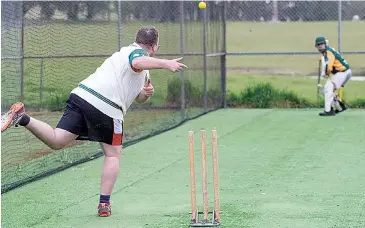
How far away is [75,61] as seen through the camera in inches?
588

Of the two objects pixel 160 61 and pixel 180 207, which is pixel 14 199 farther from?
pixel 160 61

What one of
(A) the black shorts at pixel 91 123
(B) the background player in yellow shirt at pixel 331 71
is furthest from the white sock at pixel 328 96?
(A) the black shorts at pixel 91 123

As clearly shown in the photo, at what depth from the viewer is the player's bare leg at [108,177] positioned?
833 centimetres

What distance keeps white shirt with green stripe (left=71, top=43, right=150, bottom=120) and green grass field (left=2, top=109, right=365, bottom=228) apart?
93 centimetres

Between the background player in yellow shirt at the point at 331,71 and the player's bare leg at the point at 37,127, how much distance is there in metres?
11.0

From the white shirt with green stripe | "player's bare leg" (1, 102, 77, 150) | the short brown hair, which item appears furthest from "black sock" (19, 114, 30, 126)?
the short brown hair

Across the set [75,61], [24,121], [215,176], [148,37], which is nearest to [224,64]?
[75,61]

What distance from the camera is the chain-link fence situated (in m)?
13.1

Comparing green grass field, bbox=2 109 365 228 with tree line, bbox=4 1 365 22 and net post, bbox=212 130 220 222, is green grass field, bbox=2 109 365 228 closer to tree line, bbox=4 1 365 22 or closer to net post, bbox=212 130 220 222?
net post, bbox=212 130 220 222

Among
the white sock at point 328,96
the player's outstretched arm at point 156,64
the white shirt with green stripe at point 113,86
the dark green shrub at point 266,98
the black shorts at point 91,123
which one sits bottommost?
the dark green shrub at point 266,98

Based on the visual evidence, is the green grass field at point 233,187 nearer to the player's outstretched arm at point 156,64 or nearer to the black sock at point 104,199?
the black sock at point 104,199

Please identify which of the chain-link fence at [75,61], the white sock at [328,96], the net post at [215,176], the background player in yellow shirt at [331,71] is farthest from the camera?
the background player in yellow shirt at [331,71]

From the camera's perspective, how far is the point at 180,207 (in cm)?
870

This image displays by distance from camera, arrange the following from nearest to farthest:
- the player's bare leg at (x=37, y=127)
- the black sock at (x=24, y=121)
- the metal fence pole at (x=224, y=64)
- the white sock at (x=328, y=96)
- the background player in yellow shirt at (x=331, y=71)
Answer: the player's bare leg at (x=37, y=127)
the black sock at (x=24, y=121)
the white sock at (x=328, y=96)
the background player in yellow shirt at (x=331, y=71)
the metal fence pole at (x=224, y=64)
